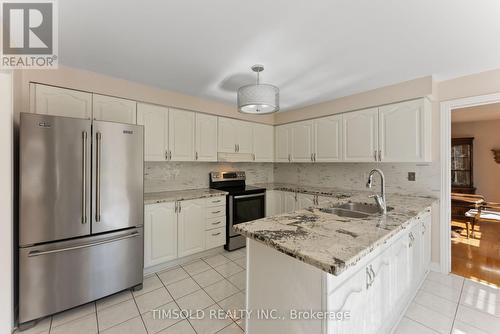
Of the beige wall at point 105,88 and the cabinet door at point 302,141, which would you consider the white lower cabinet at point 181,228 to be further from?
the cabinet door at point 302,141

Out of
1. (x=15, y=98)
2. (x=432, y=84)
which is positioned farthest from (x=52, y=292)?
(x=432, y=84)

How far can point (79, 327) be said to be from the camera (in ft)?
5.67

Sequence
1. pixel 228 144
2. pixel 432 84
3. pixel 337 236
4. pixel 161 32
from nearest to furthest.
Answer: pixel 337 236 < pixel 161 32 < pixel 432 84 < pixel 228 144

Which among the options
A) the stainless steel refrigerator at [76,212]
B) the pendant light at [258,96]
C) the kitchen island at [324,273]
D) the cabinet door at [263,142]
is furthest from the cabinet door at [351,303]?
the cabinet door at [263,142]

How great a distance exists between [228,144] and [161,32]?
6.74ft

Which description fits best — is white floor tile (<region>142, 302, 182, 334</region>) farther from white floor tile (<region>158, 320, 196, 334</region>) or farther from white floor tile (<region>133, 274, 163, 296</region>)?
white floor tile (<region>133, 274, 163, 296</region>)

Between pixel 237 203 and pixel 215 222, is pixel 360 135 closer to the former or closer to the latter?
pixel 237 203

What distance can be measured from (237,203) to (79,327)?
210 cm

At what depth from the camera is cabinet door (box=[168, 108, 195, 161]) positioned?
2961 millimetres

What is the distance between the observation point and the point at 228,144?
357 centimetres

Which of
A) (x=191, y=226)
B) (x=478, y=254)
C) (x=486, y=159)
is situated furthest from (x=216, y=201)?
(x=486, y=159)

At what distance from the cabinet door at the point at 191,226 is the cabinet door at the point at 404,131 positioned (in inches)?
99.9

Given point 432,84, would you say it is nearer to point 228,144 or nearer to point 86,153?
point 228,144

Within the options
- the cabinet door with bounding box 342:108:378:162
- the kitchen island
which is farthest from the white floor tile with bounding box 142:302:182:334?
the cabinet door with bounding box 342:108:378:162
